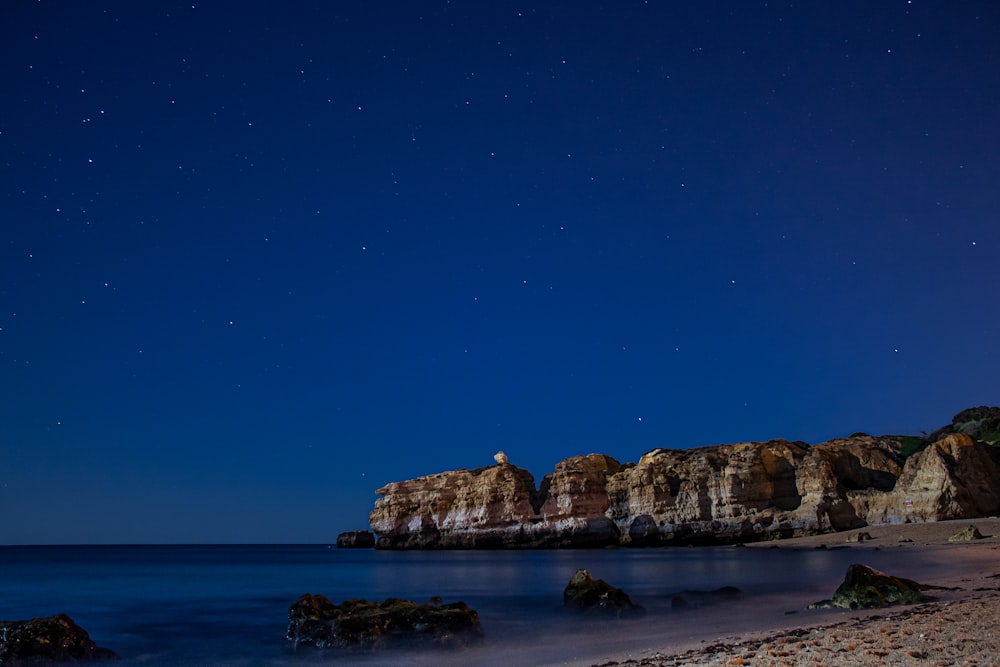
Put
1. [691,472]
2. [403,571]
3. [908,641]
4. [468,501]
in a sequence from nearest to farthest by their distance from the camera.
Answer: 1. [908,641]
2. [403,571]
3. [691,472]
4. [468,501]

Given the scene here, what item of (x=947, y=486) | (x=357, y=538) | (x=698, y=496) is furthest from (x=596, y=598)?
(x=357, y=538)

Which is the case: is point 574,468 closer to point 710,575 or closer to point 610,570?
point 610,570

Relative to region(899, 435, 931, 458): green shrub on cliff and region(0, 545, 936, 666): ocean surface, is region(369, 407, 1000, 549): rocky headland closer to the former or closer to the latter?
region(899, 435, 931, 458): green shrub on cliff

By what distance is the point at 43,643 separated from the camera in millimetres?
12055

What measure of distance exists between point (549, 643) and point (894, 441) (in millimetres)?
65487

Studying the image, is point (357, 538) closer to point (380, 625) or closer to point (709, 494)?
point (709, 494)

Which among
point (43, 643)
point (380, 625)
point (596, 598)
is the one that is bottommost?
point (596, 598)

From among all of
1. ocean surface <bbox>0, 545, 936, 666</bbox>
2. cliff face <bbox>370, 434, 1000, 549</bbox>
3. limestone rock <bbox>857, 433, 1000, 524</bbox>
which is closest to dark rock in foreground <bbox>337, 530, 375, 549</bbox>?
cliff face <bbox>370, 434, 1000, 549</bbox>

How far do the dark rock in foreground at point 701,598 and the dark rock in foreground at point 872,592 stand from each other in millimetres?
4499

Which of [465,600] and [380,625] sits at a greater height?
[380,625]

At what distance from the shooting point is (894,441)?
6688 cm

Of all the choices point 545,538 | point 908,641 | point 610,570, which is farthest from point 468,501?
point 908,641

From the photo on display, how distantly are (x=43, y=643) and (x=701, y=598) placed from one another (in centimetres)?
1526

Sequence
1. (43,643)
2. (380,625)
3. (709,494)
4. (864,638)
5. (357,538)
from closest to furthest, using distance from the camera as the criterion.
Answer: (864,638) < (43,643) < (380,625) < (709,494) < (357,538)
